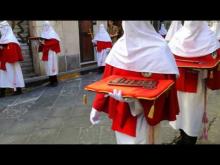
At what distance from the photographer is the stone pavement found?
522 cm

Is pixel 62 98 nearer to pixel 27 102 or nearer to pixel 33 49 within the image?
pixel 27 102

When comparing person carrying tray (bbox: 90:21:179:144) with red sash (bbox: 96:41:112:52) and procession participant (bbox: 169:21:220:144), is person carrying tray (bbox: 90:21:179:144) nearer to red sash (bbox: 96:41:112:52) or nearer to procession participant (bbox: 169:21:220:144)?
procession participant (bbox: 169:21:220:144)

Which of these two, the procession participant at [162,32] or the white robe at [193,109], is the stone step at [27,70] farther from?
the procession participant at [162,32]

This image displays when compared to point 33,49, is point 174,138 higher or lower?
lower

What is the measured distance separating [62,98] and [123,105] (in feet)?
16.1

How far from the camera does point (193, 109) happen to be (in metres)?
4.32

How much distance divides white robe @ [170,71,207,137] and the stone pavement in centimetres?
49

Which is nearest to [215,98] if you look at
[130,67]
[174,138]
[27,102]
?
[174,138]

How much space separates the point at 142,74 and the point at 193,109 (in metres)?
1.45

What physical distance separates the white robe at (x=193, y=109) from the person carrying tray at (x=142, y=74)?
1.13 metres
